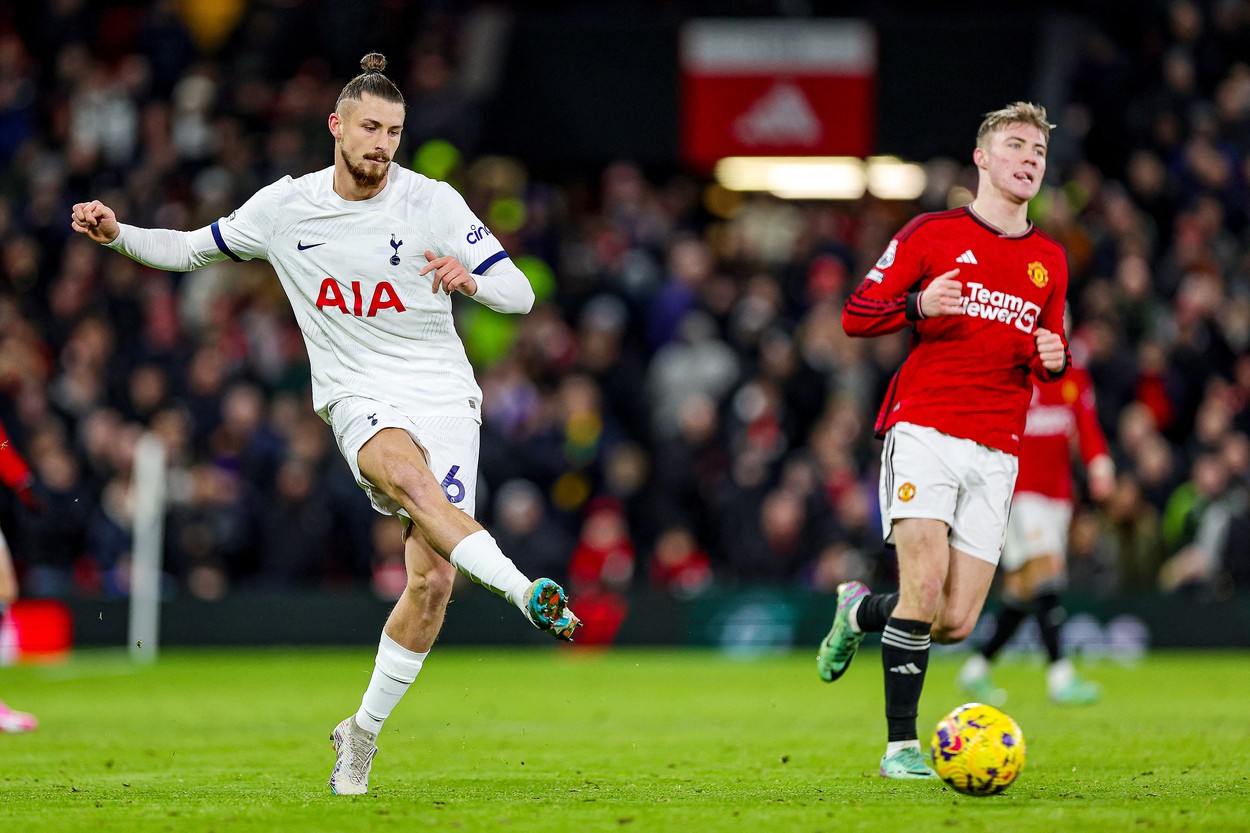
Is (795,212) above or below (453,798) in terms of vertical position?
above

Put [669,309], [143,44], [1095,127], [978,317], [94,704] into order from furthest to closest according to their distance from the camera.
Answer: [143,44] < [1095,127] < [669,309] < [94,704] < [978,317]

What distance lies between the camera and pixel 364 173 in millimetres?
8242

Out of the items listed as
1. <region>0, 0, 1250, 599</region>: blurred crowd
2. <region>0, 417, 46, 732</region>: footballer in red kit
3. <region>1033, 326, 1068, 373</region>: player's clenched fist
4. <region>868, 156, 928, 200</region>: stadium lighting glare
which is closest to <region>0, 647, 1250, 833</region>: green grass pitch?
<region>0, 417, 46, 732</region>: footballer in red kit

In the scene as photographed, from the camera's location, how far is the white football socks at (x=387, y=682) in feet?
27.0

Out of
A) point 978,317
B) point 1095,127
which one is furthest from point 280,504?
point 978,317

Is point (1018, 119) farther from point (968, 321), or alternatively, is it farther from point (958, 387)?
point (958, 387)

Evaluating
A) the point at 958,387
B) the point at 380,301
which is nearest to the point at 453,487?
the point at 380,301

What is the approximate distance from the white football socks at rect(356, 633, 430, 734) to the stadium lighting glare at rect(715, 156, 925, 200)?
1652cm

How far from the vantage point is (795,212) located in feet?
76.5

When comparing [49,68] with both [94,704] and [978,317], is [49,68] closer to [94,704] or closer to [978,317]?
[94,704]

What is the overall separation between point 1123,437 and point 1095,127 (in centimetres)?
530

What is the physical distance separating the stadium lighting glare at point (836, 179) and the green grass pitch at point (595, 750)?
307 inches

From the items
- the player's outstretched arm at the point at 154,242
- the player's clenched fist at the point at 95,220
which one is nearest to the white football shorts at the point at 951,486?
the player's outstretched arm at the point at 154,242

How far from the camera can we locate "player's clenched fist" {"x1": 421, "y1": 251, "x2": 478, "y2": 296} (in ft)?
25.6
